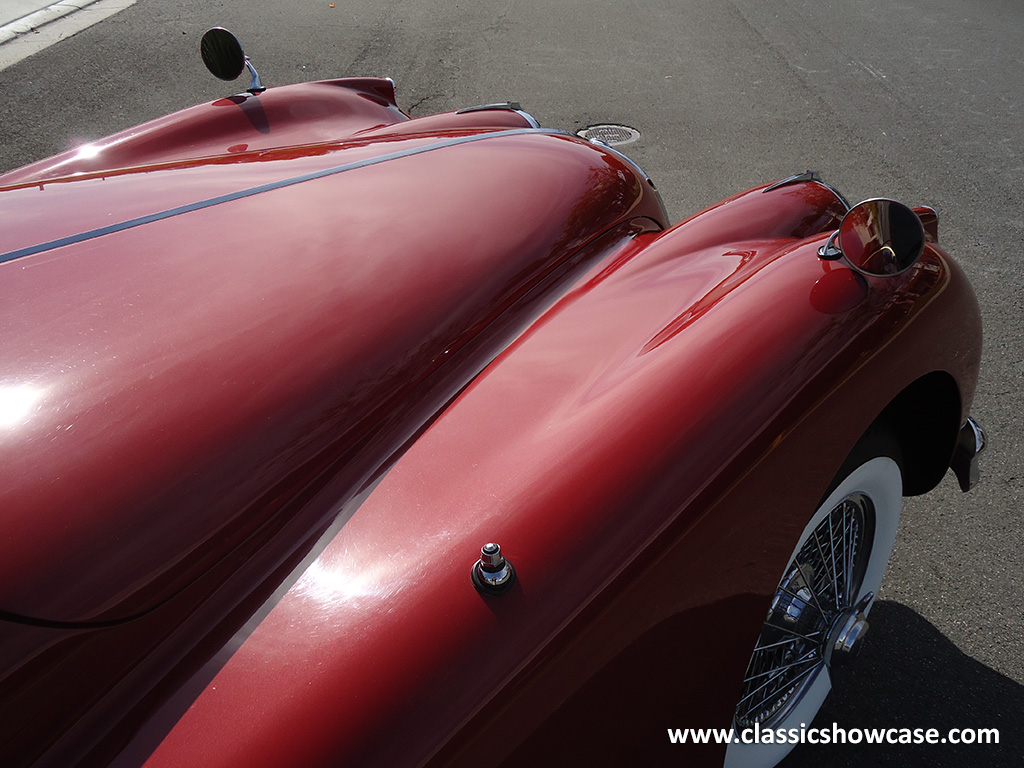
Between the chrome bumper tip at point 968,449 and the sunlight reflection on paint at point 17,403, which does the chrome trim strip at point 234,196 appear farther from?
the chrome bumper tip at point 968,449

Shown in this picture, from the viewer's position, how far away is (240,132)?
289 centimetres

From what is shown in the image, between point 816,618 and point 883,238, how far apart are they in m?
0.94

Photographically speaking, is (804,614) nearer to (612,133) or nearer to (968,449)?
(968,449)

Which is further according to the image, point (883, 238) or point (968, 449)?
point (968, 449)

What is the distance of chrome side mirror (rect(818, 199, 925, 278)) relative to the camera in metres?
1.43

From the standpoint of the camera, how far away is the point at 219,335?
1358 millimetres

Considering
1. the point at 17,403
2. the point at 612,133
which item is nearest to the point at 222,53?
the point at 17,403

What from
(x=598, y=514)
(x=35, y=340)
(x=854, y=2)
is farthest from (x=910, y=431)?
(x=854, y=2)

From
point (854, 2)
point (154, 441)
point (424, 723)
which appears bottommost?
point (854, 2)

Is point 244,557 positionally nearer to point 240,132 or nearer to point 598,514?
point 598,514

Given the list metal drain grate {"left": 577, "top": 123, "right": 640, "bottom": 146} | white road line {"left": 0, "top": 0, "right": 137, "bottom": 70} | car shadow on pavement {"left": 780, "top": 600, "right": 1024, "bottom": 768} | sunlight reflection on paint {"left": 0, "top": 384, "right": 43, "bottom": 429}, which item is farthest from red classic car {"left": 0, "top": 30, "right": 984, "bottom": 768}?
white road line {"left": 0, "top": 0, "right": 137, "bottom": 70}

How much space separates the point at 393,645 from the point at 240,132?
2466 millimetres

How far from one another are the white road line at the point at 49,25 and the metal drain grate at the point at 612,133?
463 cm

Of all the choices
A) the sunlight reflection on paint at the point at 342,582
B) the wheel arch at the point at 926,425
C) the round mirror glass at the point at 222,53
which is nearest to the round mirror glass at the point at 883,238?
the wheel arch at the point at 926,425
